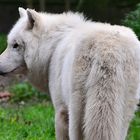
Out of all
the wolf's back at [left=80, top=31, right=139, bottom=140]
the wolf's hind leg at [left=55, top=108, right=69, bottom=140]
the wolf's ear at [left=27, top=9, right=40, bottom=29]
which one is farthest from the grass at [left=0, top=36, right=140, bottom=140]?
the wolf's ear at [left=27, top=9, right=40, bottom=29]

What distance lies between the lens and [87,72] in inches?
194

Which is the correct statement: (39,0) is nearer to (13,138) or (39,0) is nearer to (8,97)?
(8,97)

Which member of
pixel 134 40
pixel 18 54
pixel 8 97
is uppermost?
pixel 134 40

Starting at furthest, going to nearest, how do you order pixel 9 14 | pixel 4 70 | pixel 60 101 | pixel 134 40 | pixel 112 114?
pixel 9 14 < pixel 4 70 < pixel 60 101 < pixel 134 40 < pixel 112 114

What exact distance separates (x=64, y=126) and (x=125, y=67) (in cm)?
97

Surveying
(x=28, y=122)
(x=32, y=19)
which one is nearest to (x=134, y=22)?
(x=28, y=122)

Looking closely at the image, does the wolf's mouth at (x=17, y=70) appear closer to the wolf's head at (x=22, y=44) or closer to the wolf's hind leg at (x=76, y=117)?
the wolf's head at (x=22, y=44)

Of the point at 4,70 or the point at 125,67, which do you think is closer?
the point at 125,67

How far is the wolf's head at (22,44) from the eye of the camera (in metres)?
5.84

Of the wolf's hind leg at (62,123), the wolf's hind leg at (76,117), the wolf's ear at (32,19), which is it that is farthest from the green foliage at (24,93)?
the wolf's hind leg at (76,117)

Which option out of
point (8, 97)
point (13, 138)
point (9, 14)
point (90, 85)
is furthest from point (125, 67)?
point (9, 14)

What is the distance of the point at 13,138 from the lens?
23.4 feet

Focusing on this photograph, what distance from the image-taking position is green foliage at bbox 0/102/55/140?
23.8 feet

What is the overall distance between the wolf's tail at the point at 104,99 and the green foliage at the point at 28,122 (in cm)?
233
